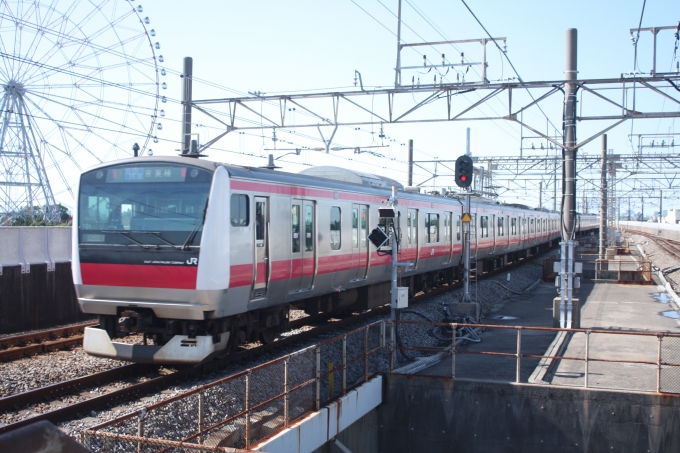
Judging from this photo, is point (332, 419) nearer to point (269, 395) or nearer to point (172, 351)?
point (269, 395)

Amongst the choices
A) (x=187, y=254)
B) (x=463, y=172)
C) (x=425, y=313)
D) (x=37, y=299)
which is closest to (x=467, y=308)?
(x=425, y=313)

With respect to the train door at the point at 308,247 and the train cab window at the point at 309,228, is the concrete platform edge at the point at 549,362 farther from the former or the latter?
the train cab window at the point at 309,228

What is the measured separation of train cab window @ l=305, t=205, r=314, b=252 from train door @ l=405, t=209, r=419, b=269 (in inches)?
231

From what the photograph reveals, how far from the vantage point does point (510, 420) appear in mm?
11016

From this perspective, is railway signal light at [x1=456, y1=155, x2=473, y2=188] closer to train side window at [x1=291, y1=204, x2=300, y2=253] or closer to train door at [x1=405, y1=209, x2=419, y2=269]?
train door at [x1=405, y1=209, x2=419, y2=269]

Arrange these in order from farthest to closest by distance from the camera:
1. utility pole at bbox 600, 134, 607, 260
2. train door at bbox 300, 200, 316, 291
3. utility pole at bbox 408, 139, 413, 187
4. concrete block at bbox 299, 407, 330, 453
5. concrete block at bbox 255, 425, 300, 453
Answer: utility pole at bbox 408, 139, 413, 187 < utility pole at bbox 600, 134, 607, 260 < train door at bbox 300, 200, 316, 291 < concrete block at bbox 299, 407, 330, 453 < concrete block at bbox 255, 425, 300, 453

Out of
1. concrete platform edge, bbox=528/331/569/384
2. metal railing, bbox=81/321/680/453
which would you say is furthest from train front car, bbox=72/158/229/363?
concrete platform edge, bbox=528/331/569/384

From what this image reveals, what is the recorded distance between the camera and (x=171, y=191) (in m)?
9.91

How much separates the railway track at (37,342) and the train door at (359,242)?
216 inches

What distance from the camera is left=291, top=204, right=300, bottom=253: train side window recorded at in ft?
39.3

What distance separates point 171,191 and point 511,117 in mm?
9370

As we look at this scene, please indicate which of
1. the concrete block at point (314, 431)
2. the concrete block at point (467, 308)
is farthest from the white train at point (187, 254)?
the concrete block at point (467, 308)

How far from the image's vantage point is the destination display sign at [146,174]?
9.94 metres

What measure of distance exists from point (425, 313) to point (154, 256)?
9.48 metres
